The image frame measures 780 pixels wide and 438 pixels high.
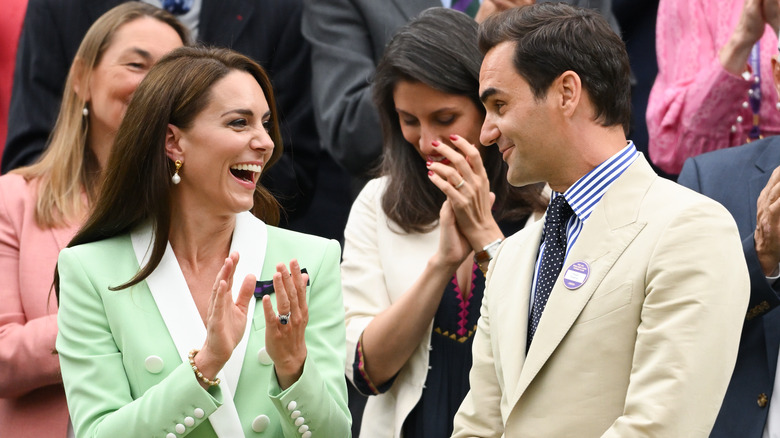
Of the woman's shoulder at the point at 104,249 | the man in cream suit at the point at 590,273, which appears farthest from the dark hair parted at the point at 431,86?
the woman's shoulder at the point at 104,249

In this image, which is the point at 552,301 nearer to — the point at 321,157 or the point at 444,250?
the point at 444,250

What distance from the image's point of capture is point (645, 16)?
6188mm

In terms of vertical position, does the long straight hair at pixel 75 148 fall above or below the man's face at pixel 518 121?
below

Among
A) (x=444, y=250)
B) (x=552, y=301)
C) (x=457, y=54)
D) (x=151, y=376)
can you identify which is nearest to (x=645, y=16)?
(x=457, y=54)

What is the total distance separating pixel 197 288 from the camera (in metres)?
4.34

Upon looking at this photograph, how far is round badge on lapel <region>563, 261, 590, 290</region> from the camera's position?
362 centimetres

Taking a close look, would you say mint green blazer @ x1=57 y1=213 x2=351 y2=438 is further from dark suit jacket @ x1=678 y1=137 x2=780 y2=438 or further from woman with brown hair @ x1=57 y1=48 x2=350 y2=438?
dark suit jacket @ x1=678 y1=137 x2=780 y2=438

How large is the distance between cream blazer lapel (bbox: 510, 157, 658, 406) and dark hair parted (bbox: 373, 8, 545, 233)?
4.72ft

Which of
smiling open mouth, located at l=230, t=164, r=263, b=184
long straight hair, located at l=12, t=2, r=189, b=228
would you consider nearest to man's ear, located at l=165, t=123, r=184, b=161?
smiling open mouth, located at l=230, t=164, r=263, b=184

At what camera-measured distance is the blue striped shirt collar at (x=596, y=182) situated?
380 centimetres

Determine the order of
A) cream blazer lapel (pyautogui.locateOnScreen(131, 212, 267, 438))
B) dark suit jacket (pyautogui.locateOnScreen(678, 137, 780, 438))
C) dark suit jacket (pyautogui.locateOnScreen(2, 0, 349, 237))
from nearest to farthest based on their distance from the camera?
1. cream blazer lapel (pyautogui.locateOnScreen(131, 212, 267, 438))
2. dark suit jacket (pyautogui.locateOnScreen(678, 137, 780, 438))
3. dark suit jacket (pyautogui.locateOnScreen(2, 0, 349, 237))

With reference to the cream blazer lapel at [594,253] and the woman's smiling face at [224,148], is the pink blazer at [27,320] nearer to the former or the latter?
the woman's smiling face at [224,148]

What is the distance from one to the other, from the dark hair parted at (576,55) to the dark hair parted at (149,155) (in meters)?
1.17

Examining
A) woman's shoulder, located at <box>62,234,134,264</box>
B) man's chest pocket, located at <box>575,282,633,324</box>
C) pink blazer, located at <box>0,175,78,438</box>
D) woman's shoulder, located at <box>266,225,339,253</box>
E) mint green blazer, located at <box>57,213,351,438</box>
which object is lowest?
pink blazer, located at <box>0,175,78,438</box>
